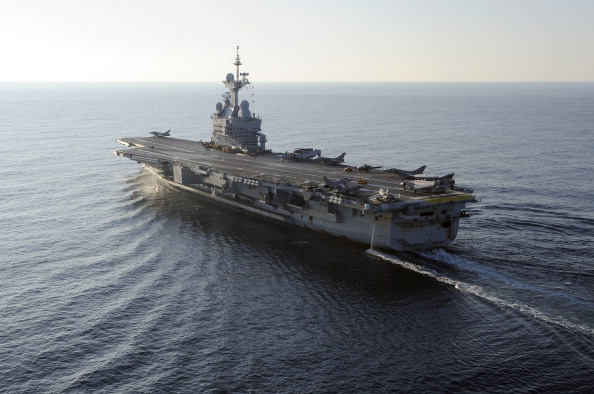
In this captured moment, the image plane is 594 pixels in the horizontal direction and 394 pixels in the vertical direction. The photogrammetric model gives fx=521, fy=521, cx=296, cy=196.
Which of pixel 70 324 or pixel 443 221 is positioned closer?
pixel 70 324

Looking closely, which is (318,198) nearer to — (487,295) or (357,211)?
(357,211)

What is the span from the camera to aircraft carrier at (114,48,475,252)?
25.6 metres

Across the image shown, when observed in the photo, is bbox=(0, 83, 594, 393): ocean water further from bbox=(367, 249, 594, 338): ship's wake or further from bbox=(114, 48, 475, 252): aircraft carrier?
bbox=(114, 48, 475, 252): aircraft carrier

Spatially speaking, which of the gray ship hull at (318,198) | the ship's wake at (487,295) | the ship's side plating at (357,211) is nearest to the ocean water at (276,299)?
the ship's wake at (487,295)

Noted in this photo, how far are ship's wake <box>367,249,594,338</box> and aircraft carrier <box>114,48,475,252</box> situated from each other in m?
1.24

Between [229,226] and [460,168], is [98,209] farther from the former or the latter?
[460,168]

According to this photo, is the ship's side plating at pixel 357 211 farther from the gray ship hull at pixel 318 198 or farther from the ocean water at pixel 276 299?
the ocean water at pixel 276 299

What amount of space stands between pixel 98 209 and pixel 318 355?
22.1 metres

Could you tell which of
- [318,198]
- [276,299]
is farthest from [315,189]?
[276,299]

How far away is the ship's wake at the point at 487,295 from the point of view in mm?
17891

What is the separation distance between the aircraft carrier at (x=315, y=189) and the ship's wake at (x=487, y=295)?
48.8 inches

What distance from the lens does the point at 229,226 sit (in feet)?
103

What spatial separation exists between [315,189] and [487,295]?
10604 mm

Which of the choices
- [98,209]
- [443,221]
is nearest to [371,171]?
[443,221]
